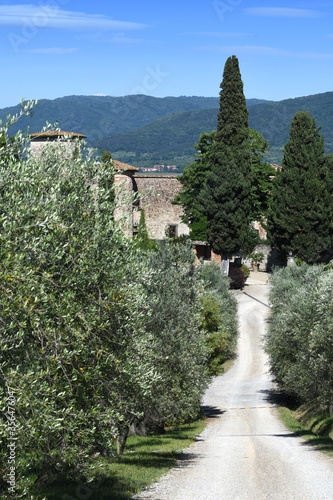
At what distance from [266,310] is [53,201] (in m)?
56.7

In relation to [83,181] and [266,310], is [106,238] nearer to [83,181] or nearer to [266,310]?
[83,181]

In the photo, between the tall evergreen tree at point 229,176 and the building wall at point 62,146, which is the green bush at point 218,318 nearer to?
the tall evergreen tree at point 229,176

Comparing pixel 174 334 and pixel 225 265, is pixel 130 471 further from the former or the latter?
pixel 225 265

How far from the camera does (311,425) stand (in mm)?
38000

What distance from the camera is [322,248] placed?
6606cm

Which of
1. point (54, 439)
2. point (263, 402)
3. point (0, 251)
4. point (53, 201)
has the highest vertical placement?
point (53, 201)

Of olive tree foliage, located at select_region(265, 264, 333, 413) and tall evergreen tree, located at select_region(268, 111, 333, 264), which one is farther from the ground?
tall evergreen tree, located at select_region(268, 111, 333, 264)

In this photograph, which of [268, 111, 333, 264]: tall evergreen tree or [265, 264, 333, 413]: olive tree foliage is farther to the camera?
[268, 111, 333, 264]: tall evergreen tree

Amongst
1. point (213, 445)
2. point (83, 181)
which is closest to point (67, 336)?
point (83, 181)

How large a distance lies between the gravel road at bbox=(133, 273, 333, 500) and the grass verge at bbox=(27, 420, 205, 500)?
438mm

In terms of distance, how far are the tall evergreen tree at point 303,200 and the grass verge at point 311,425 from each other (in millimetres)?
24214

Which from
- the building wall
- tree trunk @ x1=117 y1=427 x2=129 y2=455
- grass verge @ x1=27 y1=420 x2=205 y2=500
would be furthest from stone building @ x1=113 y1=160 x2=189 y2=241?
the building wall

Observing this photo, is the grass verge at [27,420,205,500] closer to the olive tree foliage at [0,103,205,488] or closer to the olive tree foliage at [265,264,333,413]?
the olive tree foliage at [0,103,205,488]

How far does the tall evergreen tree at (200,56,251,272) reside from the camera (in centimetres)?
Result: 6481
